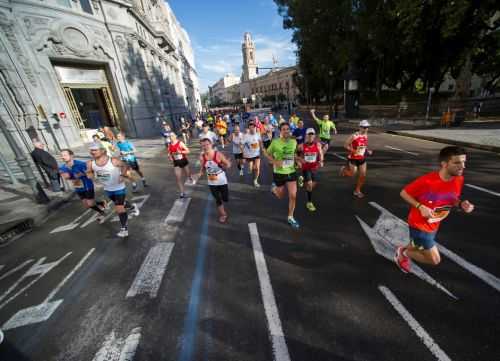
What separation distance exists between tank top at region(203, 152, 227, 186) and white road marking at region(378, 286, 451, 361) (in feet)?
11.9

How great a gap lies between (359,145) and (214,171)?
3.93 metres

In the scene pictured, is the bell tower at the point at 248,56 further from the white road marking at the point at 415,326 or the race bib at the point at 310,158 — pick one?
the white road marking at the point at 415,326

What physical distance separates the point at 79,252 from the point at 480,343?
6.85m

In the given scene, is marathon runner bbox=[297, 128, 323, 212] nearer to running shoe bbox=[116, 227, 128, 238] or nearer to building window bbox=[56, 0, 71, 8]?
running shoe bbox=[116, 227, 128, 238]

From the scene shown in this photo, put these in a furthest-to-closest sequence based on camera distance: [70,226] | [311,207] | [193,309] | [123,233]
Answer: [70,226] < [311,207] < [123,233] < [193,309]

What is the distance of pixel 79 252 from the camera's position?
4.69 m

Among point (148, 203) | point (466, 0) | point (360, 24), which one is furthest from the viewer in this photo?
point (360, 24)

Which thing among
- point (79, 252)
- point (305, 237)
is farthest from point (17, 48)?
point (305, 237)

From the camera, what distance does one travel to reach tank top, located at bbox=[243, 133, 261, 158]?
7431 millimetres

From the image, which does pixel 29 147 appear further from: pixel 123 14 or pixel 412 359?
pixel 412 359

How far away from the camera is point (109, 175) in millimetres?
4688

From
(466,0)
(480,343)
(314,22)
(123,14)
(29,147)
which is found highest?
(123,14)

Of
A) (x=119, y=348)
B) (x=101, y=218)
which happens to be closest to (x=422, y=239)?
(x=119, y=348)

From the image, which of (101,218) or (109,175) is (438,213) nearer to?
(109,175)
